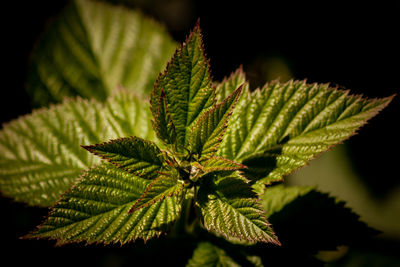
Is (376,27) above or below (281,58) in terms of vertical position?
above

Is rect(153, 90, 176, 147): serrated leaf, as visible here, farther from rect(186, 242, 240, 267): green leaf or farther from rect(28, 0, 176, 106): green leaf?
rect(28, 0, 176, 106): green leaf

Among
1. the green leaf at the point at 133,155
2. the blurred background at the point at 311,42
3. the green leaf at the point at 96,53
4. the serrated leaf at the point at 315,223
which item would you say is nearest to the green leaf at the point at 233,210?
the green leaf at the point at 133,155

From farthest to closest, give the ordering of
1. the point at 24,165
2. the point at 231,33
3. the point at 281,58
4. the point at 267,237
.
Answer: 1. the point at 281,58
2. the point at 231,33
3. the point at 24,165
4. the point at 267,237

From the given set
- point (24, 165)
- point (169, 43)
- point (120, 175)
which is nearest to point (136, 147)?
point (120, 175)

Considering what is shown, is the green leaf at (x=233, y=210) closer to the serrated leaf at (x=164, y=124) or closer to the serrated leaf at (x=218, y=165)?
the serrated leaf at (x=218, y=165)

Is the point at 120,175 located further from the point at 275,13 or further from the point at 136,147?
the point at 275,13

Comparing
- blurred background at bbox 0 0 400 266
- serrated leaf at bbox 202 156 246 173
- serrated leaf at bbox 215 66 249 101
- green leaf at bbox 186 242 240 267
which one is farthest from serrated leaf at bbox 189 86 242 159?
blurred background at bbox 0 0 400 266
